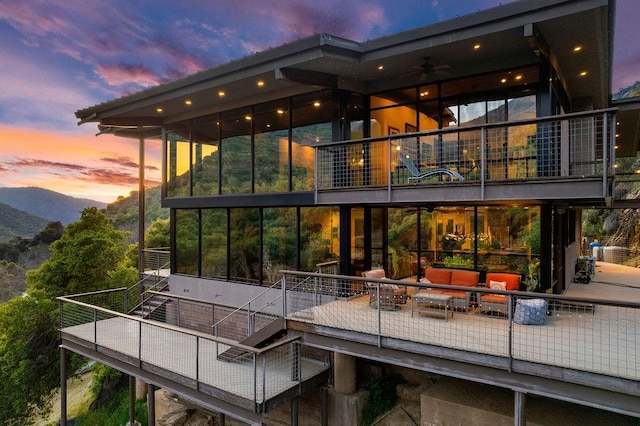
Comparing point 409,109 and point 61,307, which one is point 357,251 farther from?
point 61,307

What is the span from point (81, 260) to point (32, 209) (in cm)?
3925

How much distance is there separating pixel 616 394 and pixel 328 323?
4.03 m

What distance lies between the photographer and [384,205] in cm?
962

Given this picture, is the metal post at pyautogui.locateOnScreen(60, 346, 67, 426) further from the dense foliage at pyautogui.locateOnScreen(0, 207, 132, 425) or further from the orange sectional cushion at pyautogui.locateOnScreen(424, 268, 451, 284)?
the orange sectional cushion at pyautogui.locateOnScreen(424, 268, 451, 284)

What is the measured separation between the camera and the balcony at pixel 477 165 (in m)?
5.96

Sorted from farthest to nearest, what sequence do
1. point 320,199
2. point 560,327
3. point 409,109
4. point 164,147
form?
point 164,147
point 409,109
point 320,199
point 560,327

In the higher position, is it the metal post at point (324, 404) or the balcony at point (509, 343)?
the balcony at point (509, 343)

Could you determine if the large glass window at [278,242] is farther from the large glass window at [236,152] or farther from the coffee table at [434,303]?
the coffee table at [434,303]

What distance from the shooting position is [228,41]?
131ft

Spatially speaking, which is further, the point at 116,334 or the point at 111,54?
the point at 111,54

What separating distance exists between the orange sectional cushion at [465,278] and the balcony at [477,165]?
6.74 feet

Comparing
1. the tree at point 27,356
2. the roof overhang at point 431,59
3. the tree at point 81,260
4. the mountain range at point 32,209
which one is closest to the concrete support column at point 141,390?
the tree at point 27,356

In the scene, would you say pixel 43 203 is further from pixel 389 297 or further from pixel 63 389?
pixel 389 297

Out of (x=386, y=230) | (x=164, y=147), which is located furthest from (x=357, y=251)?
(x=164, y=147)
